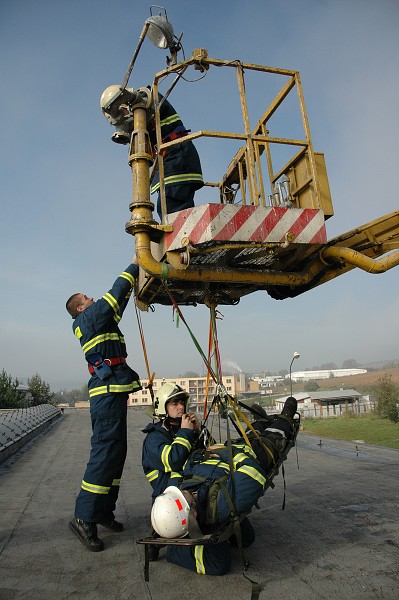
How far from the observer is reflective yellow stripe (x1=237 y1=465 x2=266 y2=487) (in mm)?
2541

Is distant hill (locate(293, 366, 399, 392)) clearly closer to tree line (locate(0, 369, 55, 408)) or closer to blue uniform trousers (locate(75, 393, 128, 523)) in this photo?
tree line (locate(0, 369, 55, 408))

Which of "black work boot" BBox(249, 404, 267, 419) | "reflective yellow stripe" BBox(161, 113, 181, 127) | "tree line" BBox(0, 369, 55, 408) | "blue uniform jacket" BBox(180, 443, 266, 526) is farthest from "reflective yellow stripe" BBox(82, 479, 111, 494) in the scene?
"tree line" BBox(0, 369, 55, 408)

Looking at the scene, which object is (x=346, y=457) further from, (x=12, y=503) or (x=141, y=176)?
(x=141, y=176)

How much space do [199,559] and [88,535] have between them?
3.22ft

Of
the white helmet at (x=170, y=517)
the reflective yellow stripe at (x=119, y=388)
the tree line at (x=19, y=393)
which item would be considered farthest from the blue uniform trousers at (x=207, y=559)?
the tree line at (x=19, y=393)

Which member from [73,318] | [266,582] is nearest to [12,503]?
[73,318]

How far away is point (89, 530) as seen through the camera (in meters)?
3.15

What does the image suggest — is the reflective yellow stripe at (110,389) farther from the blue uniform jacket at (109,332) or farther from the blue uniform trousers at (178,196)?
the blue uniform trousers at (178,196)

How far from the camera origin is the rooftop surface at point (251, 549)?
243cm

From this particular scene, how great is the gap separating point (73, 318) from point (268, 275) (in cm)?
191

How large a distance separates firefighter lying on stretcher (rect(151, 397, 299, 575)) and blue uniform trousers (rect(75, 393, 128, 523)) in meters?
0.70

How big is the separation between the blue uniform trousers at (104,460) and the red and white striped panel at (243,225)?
1435 millimetres

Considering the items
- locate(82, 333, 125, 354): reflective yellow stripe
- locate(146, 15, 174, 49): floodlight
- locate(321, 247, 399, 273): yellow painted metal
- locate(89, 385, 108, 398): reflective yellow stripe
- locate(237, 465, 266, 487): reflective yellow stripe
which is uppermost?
locate(146, 15, 174, 49): floodlight

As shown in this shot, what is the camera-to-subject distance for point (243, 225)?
311cm
